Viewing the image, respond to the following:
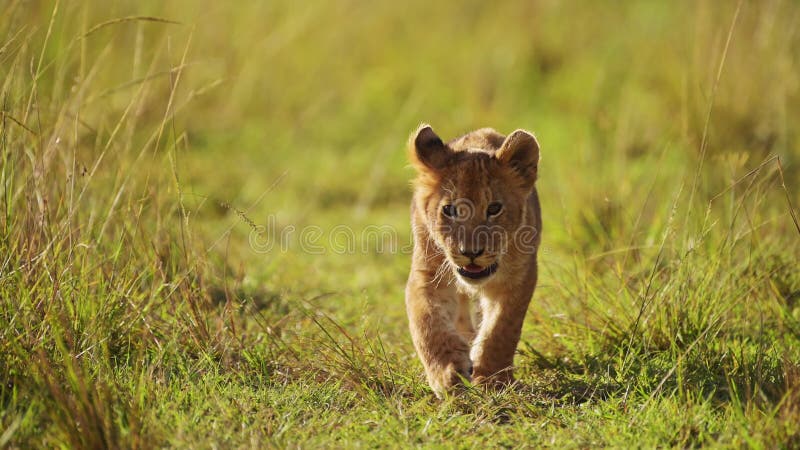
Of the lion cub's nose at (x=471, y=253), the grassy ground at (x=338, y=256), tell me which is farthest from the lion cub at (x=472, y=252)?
the grassy ground at (x=338, y=256)

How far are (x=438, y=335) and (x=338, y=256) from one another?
267 centimetres

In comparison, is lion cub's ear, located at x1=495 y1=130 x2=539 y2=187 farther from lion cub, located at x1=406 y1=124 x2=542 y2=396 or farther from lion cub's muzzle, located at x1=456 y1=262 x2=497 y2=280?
lion cub's muzzle, located at x1=456 y1=262 x2=497 y2=280

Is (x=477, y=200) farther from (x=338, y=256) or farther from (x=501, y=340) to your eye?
(x=338, y=256)

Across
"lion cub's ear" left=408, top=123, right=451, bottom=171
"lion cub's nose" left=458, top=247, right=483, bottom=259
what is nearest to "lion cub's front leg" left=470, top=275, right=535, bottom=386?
"lion cub's nose" left=458, top=247, right=483, bottom=259

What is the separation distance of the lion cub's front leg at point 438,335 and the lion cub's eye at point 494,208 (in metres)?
0.43

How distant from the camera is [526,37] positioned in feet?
36.6

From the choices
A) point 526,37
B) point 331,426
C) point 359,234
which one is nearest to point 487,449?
point 331,426

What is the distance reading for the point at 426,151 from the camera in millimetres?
4594

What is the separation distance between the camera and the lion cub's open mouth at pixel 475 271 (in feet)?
13.8

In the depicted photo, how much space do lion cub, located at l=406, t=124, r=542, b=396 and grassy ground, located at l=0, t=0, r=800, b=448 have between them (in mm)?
221

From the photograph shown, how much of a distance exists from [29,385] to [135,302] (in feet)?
3.13

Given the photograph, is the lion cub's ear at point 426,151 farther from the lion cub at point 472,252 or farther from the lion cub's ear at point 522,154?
the lion cub's ear at point 522,154

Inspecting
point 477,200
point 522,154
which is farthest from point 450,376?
point 522,154

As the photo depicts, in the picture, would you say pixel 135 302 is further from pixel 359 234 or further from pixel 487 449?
pixel 359 234
